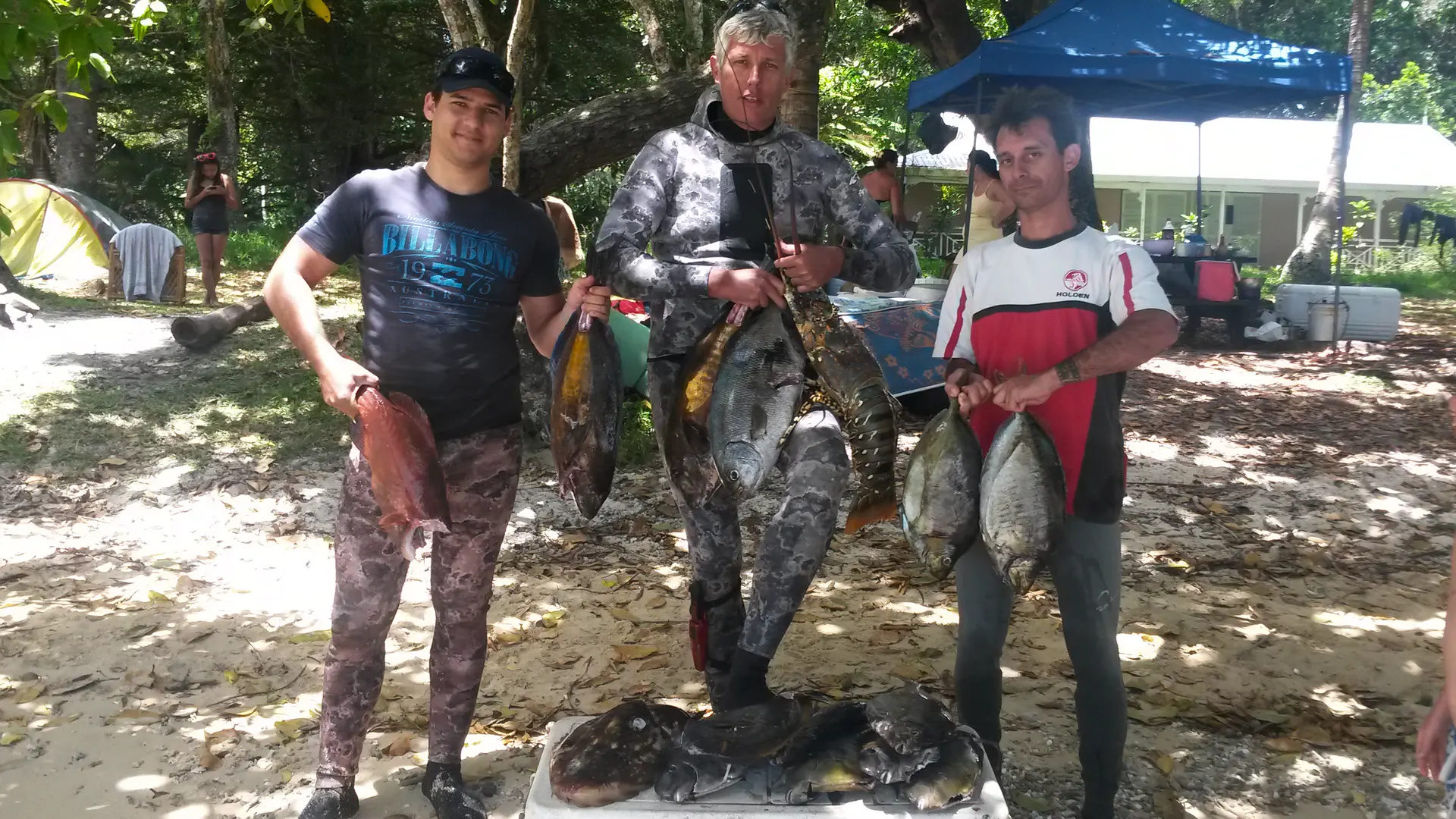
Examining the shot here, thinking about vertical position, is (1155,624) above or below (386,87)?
below

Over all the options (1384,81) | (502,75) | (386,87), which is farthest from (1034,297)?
(1384,81)

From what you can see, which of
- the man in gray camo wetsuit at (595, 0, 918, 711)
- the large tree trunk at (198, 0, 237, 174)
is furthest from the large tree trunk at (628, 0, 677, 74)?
the large tree trunk at (198, 0, 237, 174)

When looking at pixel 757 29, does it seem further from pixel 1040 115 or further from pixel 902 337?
pixel 902 337

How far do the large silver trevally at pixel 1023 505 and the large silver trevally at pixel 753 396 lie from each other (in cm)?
56

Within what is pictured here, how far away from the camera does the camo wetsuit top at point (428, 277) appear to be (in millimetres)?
2986

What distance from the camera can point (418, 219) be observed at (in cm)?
299

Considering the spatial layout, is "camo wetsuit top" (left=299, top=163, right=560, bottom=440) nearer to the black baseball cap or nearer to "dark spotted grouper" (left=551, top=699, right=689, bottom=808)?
the black baseball cap

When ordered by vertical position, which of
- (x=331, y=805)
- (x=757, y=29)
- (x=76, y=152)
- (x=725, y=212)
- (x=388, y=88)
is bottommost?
(x=331, y=805)

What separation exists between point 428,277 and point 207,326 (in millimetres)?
7968

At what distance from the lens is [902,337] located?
26.4ft

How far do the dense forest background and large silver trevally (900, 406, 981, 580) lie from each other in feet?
13.6

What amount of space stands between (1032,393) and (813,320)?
0.58 m

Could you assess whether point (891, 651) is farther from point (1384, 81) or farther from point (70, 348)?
point (1384, 81)

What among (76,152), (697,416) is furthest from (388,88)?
(697,416)
